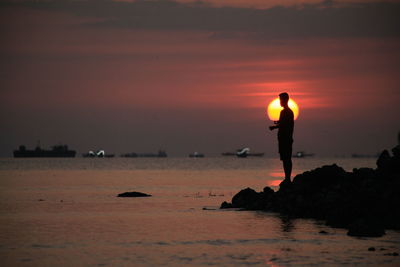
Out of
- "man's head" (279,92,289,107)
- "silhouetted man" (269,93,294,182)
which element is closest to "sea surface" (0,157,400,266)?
"silhouetted man" (269,93,294,182)

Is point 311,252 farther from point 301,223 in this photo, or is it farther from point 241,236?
point 301,223

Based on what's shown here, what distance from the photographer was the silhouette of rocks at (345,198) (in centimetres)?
2789

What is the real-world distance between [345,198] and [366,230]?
3.89 m

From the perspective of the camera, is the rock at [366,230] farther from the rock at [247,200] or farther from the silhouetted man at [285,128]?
the rock at [247,200]

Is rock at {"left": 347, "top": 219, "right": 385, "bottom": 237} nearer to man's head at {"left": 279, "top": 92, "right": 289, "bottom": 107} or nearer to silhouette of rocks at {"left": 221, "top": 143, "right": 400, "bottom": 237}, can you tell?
silhouette of rocks at {"left": 221, "top": 143, "right": 400, "bottom": 237}

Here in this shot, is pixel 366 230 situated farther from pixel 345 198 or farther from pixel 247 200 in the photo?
pixel 247 200

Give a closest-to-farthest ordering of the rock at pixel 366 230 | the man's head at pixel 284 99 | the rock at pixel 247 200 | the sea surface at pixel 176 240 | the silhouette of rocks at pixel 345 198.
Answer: the sea surface at pixel 176 240, the rock at pixel 366 230, the silhouette of rocks at pixel 345 198, the man's head at pixel 284 99, the rock at pixel 247 200

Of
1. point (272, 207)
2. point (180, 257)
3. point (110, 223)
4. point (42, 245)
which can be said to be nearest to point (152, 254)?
point (180, 257)

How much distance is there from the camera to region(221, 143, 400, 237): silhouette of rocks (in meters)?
27.9

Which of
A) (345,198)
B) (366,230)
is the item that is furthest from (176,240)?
(345,198)

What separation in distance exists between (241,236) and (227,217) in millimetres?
6317

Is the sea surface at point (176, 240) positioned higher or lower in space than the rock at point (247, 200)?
lower

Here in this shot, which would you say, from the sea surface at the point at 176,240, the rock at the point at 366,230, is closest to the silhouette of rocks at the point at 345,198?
the rock at the point at 366,230

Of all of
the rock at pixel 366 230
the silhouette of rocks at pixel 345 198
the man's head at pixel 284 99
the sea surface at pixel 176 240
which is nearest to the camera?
the sea surface at pixel 176 240
